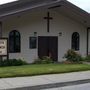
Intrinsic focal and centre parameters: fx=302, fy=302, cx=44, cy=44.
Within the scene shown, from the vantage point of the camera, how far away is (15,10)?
2072 centimetres

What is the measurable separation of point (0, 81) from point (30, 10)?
27.5 ft

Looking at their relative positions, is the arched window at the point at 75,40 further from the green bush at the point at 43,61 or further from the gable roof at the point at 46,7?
the green bush at the point at 43,61

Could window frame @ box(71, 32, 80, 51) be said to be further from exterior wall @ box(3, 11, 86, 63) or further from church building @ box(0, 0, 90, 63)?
exterior wall @ box(3, 11, 86, 63)

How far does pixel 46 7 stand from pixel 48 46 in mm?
3614

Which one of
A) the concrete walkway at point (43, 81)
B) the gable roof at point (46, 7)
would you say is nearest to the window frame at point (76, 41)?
the gable roof at point (46, 7)

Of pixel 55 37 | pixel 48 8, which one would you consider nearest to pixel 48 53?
pixel 55 37

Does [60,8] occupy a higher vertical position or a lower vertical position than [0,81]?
higher

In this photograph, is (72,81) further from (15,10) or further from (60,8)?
(60,8)

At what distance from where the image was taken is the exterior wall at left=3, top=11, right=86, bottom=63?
864 inches

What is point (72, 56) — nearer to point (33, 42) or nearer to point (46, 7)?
point (33, 42)

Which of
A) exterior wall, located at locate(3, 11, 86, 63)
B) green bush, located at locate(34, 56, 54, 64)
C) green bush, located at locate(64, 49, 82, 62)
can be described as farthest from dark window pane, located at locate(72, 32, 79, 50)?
green bush, located at locate(34, 56, 54, 64)

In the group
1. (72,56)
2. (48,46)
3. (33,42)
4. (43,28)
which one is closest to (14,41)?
(33,42)

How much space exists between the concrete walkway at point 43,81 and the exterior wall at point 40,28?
7134 millimetres

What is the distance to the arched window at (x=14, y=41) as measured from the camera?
22.0 meters
